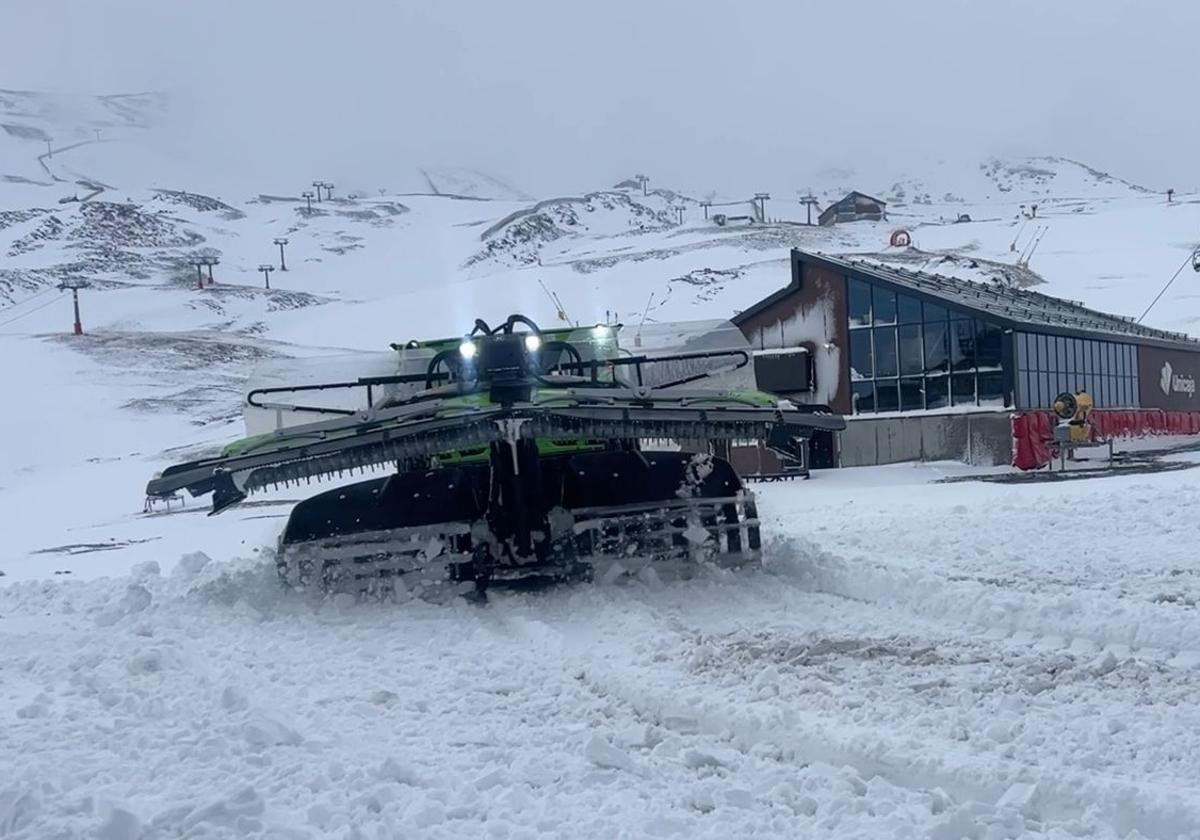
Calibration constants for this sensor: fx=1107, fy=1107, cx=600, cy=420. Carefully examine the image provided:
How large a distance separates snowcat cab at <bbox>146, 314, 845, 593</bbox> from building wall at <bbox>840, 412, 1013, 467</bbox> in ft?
55.6

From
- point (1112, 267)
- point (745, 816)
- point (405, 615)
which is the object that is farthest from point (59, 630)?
point (1112, 267)

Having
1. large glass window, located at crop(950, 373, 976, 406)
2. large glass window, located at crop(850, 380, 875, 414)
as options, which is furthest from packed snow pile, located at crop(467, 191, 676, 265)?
large glass window, located at crop(950, 373, 976, 406)

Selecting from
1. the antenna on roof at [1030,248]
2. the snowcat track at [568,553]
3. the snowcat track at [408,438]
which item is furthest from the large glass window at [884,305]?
the antenna on roof at [1030,248]

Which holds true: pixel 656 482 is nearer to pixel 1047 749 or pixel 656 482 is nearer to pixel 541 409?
pixel 541 409

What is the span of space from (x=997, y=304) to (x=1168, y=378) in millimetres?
9498

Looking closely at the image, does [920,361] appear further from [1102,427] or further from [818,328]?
[1102,427]

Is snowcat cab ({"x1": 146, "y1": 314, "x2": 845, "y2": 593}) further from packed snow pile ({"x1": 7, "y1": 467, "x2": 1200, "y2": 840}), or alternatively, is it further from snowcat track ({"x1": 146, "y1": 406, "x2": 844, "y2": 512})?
packed snow pile ({"x1": 7, "y1": 467, "x2": 1200, "y2": 840})

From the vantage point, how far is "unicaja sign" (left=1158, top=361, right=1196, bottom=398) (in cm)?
3262

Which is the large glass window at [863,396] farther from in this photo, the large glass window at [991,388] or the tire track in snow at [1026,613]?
the tire track in snow at [1026,613]

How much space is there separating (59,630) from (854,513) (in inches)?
328

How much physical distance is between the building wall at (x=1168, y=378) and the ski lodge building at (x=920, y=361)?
2010 mm

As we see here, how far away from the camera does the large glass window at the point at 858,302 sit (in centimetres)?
2612

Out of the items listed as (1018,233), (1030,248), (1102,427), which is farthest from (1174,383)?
(1018,233)

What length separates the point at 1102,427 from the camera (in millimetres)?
25297
